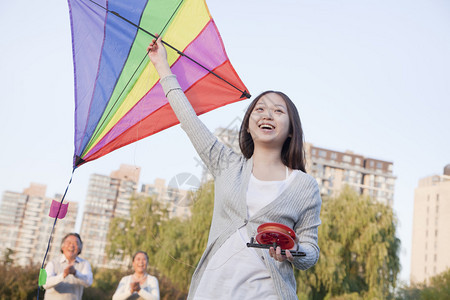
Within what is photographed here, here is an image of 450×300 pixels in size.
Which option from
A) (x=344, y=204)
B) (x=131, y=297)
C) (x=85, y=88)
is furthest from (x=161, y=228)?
(x=85, y=88)

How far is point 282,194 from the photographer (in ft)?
7.07

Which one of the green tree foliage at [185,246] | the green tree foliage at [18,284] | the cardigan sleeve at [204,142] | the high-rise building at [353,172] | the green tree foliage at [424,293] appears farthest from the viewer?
the high-rise building at [353,172]

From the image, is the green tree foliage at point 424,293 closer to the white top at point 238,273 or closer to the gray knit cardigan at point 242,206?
the gray knit cardigan at point 242,206

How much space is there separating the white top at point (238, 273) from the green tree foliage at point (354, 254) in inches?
647

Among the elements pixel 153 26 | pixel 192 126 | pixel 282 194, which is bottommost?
pixel 282 194

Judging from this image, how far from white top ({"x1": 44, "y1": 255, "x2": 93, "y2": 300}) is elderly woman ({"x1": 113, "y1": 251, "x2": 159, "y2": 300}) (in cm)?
58

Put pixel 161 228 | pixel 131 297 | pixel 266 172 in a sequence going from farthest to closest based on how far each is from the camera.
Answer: pixel 161 228 < pixel 131 297 < pixel 266 172

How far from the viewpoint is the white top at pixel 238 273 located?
77.0 inches

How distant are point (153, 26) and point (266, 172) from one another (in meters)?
1.22

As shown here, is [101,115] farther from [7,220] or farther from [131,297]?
[7,220]

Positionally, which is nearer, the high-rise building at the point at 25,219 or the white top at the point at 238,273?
the white top at the point at 238,273

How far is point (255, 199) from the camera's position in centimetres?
217

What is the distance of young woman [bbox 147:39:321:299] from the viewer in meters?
1.99

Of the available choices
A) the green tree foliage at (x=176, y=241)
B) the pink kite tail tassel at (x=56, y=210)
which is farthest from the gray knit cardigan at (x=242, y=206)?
the green tree foliage at (x=176, y=241)
